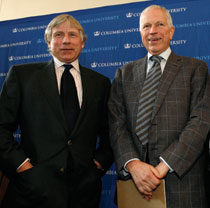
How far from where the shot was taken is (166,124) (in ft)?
5.55

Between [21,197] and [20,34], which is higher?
[20,34]

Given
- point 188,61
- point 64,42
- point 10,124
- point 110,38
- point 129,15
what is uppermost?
point 129,15

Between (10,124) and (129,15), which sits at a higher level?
(129,15)

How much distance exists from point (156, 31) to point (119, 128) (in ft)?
2.49

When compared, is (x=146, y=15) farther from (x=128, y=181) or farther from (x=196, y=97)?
(x=128, y=181)

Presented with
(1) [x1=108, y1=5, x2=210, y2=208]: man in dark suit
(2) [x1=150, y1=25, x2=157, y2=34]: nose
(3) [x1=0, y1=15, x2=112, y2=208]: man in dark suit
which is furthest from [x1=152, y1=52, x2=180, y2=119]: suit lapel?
(3) [x1=0, y1=15, x2=112, y2=208]: man in dark suit

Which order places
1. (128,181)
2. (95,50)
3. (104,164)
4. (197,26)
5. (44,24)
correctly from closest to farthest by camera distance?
(128,181) < (104,164) < (197,26) < (95,50) < (44,24)

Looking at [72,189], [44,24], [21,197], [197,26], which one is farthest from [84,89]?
[44,24]

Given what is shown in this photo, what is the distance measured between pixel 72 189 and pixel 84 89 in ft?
2.37

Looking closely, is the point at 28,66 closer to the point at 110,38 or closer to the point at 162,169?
the point at 162,169

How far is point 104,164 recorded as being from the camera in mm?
1932

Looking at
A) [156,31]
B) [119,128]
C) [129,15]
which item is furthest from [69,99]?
[129,15]

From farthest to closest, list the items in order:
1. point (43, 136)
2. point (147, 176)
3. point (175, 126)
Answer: point (43, 136)
point (175, 126)
point (147, 176)

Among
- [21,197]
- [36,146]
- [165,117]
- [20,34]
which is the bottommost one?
[21,197]
